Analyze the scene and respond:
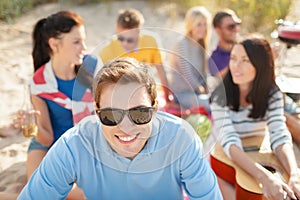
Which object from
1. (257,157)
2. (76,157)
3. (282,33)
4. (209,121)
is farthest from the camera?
(282,33)

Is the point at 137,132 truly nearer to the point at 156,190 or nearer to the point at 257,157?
the point at 156,190

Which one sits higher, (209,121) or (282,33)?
(282,33)

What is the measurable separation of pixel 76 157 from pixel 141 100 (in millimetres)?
302

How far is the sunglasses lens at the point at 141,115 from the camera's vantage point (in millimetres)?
1313

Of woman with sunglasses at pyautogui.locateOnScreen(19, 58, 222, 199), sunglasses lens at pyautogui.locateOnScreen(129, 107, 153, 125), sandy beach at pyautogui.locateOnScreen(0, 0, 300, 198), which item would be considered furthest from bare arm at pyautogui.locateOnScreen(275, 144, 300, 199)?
sunglasses lens at pyautogui.locateOnScreen(129, 107, 153, 125)

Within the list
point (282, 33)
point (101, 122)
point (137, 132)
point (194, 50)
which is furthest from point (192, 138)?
point (282, 33)

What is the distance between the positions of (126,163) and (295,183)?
0.93 metres

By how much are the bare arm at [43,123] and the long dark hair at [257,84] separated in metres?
0.88

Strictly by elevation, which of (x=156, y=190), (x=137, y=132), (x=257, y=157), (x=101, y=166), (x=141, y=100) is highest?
(x=141, y=100)

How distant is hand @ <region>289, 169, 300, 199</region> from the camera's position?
196 centimetres

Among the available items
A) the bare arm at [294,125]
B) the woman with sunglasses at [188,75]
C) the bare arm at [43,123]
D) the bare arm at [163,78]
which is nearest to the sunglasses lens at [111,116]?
the woman with sunglasses at [188,75]

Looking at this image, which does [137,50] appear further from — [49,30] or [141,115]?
[49,30]

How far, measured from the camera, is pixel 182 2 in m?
5.43

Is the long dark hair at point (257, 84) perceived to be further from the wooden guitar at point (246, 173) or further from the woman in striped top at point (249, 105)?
the wooden guitar at point (246, 173)
